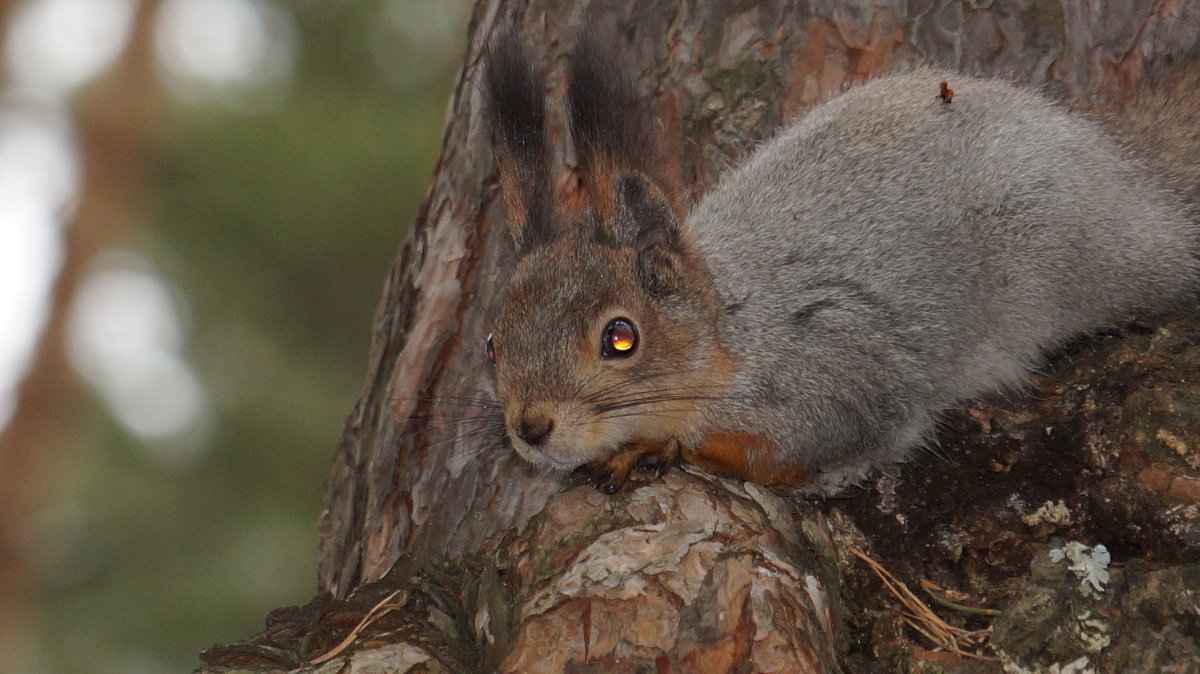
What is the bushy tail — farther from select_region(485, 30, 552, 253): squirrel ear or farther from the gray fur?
select_region(485, 30, 552, 253): squirrel ear

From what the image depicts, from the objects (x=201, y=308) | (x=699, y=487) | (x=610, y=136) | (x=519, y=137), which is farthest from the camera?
(x=201, y=308)

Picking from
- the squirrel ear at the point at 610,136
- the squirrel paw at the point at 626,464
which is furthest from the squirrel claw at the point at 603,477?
the squirrel ear at the point at 610,136

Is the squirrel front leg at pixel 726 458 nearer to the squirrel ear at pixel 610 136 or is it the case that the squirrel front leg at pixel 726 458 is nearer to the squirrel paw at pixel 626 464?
the squirrel paw at pixel 626 464

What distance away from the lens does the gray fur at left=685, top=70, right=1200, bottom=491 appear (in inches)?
94.5

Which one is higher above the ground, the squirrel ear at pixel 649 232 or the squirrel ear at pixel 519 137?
the squirrel ear at pixel 519 137

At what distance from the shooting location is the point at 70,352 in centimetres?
474

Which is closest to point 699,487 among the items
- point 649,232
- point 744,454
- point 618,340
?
point 744,454

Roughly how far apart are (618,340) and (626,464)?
0.89 feet

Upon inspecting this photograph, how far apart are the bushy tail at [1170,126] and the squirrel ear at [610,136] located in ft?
3.80

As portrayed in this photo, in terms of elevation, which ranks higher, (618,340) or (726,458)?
(618,340)

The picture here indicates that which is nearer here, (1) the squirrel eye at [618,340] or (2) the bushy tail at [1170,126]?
(1) the squirrel eye at [618,340]

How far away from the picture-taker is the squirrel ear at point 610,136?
2.25m

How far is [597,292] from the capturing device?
2350mm

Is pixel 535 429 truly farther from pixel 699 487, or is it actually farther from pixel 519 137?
pixel 519 137
